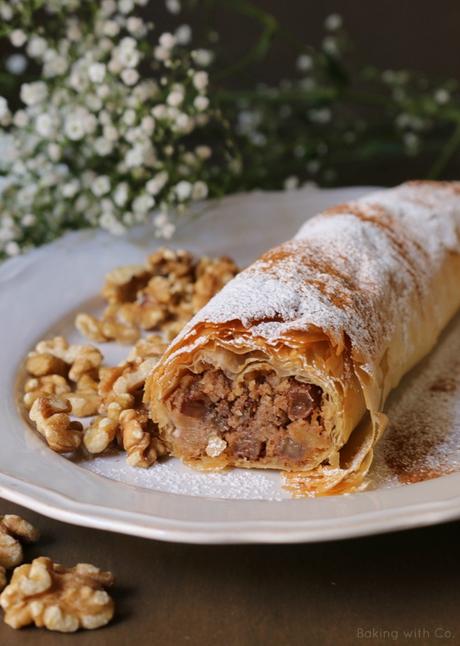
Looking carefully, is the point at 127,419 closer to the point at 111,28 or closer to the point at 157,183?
the point at 157,183

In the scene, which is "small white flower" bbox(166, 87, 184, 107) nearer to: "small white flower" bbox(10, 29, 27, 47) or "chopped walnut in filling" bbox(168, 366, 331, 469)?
"small white flower" bbox(10, 29, 27, 47)

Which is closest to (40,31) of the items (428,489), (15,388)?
(15,388)

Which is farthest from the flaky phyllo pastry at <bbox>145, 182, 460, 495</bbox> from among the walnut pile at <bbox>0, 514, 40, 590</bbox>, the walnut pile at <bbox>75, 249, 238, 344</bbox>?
the walnut pile at <bbox>75, 249, 238, 344</bbox>

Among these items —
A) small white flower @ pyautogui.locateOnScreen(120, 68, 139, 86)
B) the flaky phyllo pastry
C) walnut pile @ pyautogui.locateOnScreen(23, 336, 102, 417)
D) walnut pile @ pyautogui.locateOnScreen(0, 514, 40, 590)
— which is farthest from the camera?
small white flower @ pyautogui.locateOnScreen(120, 68, 139, 86)

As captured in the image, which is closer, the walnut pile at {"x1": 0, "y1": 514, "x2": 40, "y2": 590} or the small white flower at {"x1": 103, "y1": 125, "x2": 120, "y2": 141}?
the walnut pile at {"x1": 0, "y1": 514, "x2": 40, "y2": 590}

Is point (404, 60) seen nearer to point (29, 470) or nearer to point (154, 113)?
point (154, 113)

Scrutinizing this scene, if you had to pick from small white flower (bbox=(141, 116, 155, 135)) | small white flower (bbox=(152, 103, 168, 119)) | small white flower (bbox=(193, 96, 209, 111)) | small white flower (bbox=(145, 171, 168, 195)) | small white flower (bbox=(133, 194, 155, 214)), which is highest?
small white flower (bbox=(193, 96, 209, 111))

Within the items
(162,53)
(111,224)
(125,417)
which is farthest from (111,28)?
(125,417)
